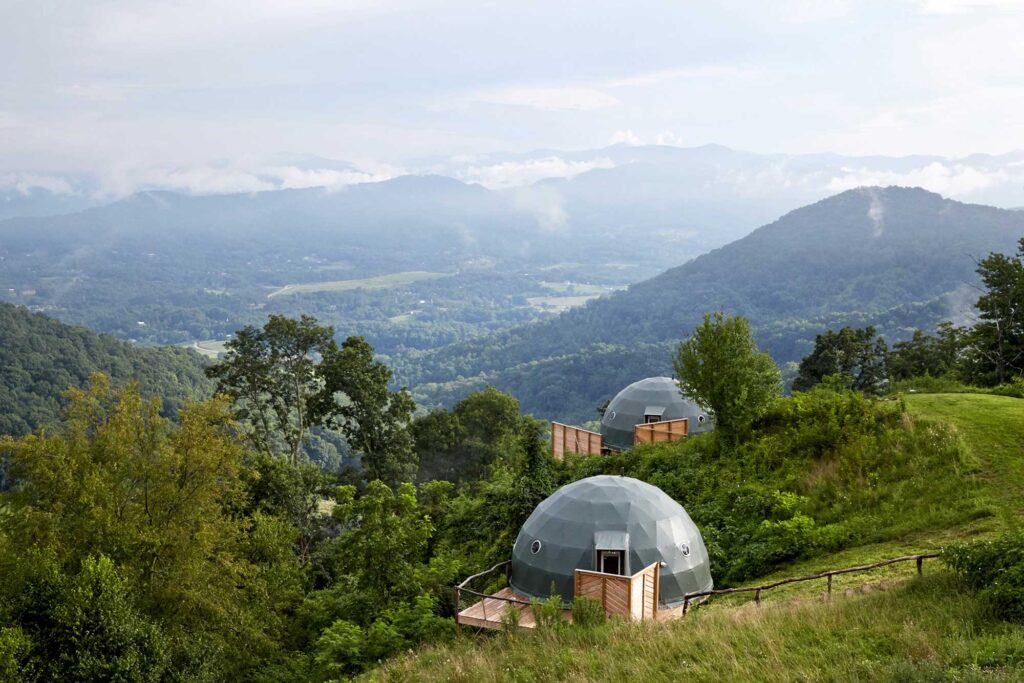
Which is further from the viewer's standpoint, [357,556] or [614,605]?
[357,556]

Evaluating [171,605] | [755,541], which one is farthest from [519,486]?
[171,605]

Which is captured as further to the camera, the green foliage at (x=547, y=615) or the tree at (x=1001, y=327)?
the tree at (x=1001, y=327)

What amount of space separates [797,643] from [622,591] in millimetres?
4629

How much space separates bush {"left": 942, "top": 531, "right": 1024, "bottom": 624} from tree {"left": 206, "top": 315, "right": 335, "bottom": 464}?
40101 mm

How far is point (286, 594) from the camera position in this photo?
26.7 meters

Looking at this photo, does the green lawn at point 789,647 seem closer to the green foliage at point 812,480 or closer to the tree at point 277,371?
the green foliage at point 812,480

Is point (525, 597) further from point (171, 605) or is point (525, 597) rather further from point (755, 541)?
point (171, 605)

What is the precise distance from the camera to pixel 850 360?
58.8 metres

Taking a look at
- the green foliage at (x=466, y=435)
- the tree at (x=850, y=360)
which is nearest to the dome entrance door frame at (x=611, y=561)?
the green foliage at (x=466, y=435)

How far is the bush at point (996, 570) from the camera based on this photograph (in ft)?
41.3

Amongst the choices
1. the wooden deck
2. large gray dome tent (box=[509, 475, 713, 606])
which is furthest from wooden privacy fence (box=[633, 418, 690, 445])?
the wooden deck

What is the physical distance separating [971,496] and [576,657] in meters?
12.5

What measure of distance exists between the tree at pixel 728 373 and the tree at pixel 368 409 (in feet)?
82.4

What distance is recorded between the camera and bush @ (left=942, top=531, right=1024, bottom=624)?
41.3 ft
